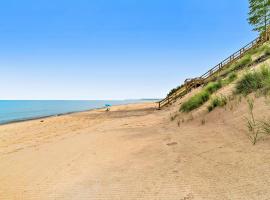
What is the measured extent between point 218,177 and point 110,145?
4.38 metres

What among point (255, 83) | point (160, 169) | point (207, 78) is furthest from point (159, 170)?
point (207, 78)

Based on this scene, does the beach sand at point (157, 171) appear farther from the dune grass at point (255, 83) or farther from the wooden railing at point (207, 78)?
the wooden railing at point (207, 78)

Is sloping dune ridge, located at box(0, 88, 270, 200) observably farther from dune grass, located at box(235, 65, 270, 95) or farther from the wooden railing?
the wooden railing

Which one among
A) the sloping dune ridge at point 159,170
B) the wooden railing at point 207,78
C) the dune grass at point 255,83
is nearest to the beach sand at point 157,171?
the sloping dune ridge at point 159,170

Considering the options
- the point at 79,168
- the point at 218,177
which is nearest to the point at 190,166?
the point at 218,177

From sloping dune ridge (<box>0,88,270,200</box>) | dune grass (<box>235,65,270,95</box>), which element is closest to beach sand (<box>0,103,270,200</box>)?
sloping dune ridge (<box>0,88,270,200</box>)

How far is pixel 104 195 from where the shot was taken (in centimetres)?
381

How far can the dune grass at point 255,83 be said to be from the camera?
7836 mm

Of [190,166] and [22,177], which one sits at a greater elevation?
[190,166]

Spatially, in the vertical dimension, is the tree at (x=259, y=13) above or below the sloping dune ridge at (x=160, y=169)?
above

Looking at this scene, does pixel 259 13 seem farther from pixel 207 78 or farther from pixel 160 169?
pixel 160 169

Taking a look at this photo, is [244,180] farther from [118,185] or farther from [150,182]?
[118,185]

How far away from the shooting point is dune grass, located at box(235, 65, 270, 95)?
784 centimetres

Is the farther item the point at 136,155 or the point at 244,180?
the point at 136,155
